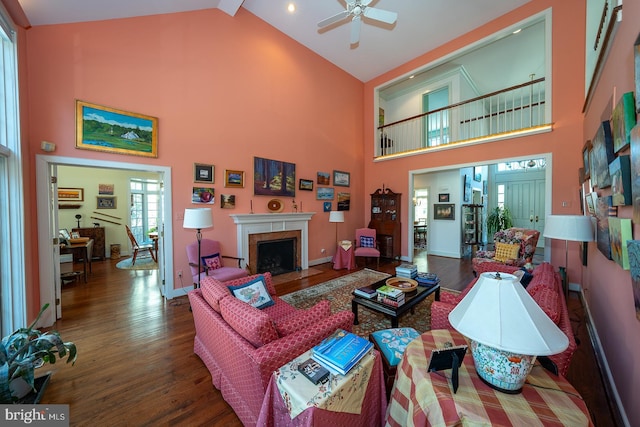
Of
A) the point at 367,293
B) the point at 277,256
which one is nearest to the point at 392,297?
the point at 367,293

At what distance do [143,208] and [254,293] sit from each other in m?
7.02

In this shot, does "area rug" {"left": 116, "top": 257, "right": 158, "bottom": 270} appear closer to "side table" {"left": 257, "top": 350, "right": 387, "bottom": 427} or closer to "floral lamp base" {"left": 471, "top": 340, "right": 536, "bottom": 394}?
"side table" {"left": 257, "top": 350, "right": 387, "bottom": 427}

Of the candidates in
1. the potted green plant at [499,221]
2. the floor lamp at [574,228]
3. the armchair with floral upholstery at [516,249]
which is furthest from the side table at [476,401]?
the potted green plant at [499,221]

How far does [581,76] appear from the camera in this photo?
388 centimetres

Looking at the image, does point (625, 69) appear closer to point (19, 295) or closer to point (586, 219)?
point (586, 219)

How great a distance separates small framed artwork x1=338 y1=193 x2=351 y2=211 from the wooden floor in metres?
4.21

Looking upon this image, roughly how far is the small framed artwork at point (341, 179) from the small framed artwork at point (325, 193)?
0.91 ft

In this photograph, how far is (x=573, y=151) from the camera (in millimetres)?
→ 4016

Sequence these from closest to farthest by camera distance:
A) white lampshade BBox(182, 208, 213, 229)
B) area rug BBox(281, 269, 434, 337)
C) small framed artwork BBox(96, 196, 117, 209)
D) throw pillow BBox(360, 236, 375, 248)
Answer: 1. area rug BBox(281, 269, 434, 337)
2. white lampshade BBox(182, 208, 213, 229)
3. throw pillow BBox(360, 236, 375, 248)
4. small framed artwork BBox(96, 196, 117, 209)

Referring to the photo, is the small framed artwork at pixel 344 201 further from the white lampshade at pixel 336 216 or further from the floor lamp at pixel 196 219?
the floor lamp at pixel 196 219

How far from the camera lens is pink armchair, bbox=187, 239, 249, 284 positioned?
11.6 ft

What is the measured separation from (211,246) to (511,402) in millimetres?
4009

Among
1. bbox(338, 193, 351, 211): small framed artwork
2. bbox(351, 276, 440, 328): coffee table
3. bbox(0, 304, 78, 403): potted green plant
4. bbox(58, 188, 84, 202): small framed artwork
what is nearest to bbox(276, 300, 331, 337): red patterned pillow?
bbox(351, 276, 440, 328): coffee table

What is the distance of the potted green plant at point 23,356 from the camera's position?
134 centimetres
